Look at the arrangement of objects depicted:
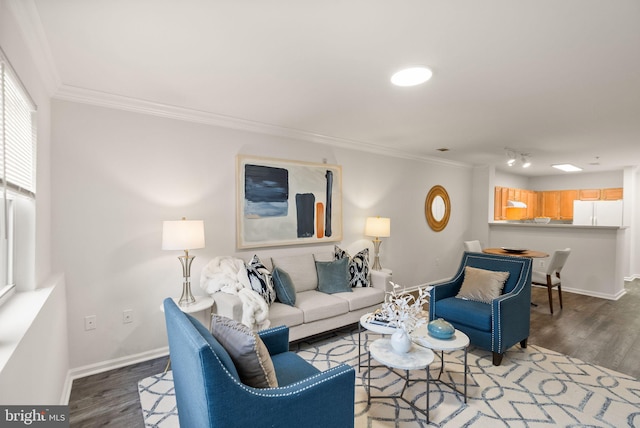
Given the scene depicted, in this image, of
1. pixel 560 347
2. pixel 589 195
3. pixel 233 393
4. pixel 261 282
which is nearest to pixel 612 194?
pixel 589 195

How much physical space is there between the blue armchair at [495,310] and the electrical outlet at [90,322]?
10.3ft

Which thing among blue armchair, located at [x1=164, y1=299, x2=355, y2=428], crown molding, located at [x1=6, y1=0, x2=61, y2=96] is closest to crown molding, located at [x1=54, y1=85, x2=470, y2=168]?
Answer: crown molding, located at [x1=6, y1=0, x2=61, y2=96]

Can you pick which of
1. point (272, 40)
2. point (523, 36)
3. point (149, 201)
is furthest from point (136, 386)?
point (523, 36)

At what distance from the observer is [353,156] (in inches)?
180

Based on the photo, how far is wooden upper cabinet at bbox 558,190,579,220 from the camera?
306 inches

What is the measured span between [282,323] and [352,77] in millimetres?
2173

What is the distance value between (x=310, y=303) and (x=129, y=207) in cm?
192

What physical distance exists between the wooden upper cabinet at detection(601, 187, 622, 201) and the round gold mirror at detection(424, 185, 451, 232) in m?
4.12

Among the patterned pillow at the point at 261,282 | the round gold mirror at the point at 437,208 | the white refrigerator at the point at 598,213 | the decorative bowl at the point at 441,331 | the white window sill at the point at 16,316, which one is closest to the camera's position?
the white window sill at the point at 16,316

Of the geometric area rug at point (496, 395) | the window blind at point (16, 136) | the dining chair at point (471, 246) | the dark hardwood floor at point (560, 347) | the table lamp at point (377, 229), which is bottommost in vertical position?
the dark hardwood floor at point (560, 347)

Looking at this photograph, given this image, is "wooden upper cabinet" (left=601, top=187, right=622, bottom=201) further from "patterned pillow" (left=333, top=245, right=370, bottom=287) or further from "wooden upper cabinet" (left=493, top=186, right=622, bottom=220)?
"patterned pillow" (left=333, top=245, right=370, bottom=287)

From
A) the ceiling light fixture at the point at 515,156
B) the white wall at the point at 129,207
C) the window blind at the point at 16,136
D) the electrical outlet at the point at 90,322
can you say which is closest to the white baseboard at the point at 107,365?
the white wall at the point at 129,207

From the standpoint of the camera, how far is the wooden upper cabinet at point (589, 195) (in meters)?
7.34

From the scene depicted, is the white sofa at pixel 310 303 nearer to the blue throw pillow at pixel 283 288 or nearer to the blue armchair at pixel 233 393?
the blue throw pillow at pixel 283 288
